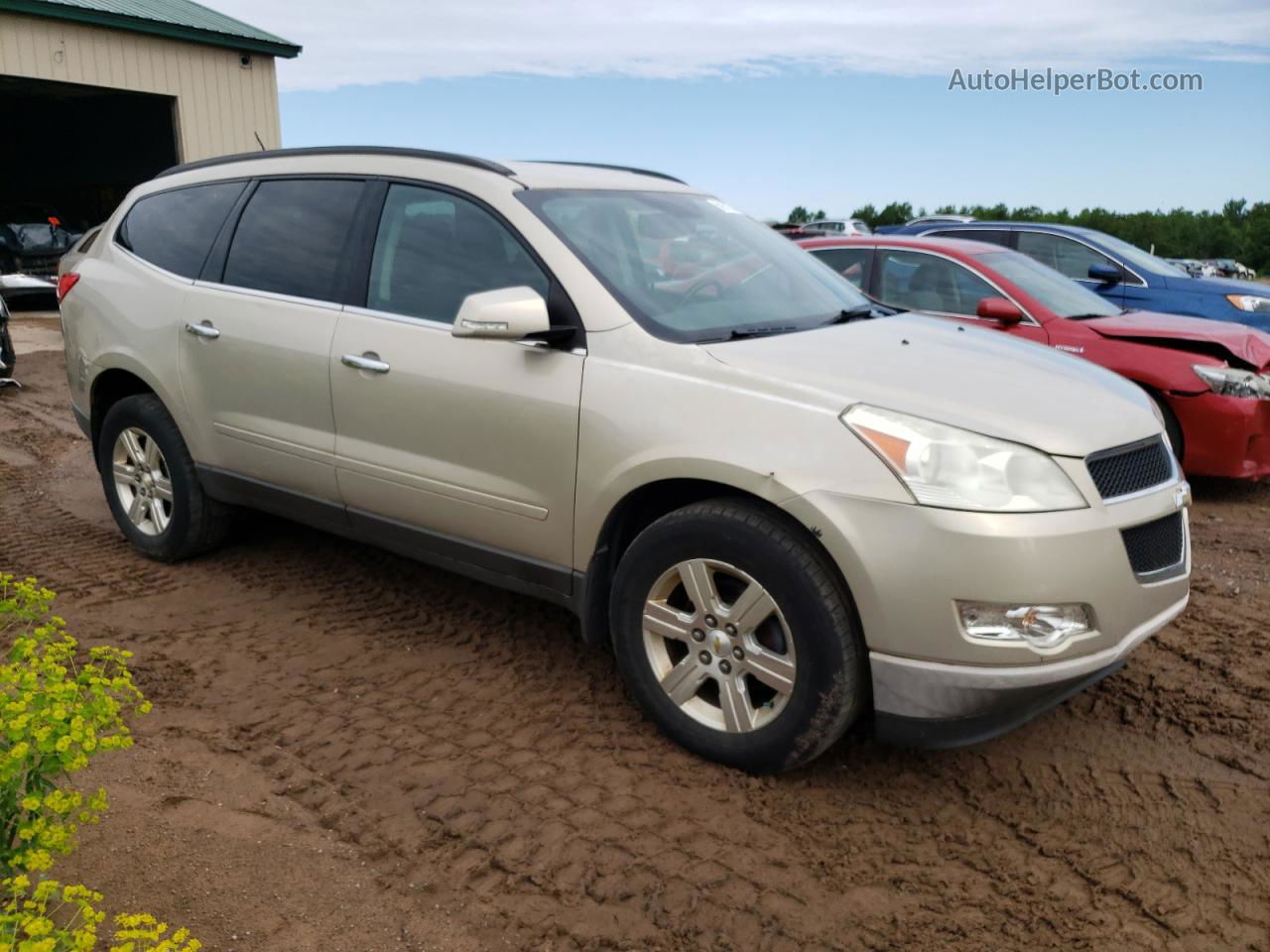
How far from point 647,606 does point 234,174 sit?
3012 mm

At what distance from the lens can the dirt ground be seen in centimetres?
275

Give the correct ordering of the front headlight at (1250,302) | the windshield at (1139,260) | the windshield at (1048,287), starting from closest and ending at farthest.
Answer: the windshield at (1048,287) → the front headlight at (1250,302) → the windshield at (1139,260)

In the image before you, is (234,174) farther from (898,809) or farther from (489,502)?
(898,809)

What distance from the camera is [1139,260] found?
31.3ft

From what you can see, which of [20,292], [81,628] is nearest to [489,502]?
[81,628]

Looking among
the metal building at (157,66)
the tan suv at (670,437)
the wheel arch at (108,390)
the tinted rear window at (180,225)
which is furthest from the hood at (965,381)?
the metal building at (157,66)

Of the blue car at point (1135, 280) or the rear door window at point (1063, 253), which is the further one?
the rear door window at point (1063, 253)

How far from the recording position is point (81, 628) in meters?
4.52

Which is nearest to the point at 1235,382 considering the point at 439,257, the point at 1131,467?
the point at 1131,467

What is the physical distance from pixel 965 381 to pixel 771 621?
94cm

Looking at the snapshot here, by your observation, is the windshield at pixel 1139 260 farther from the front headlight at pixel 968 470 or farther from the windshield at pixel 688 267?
the front headlight at pixel 968 470

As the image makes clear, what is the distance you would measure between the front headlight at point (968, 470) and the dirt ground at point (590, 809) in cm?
99

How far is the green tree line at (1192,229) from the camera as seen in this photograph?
37.0m

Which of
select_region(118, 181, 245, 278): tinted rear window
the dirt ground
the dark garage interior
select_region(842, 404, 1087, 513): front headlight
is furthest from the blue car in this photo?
the dark garage interior
